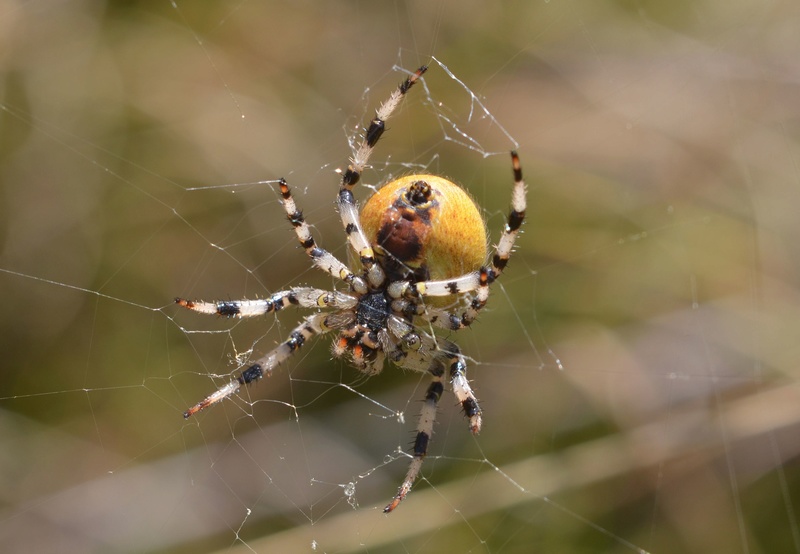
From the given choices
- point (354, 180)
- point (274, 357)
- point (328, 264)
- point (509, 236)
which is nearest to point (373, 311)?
point (328, 264)

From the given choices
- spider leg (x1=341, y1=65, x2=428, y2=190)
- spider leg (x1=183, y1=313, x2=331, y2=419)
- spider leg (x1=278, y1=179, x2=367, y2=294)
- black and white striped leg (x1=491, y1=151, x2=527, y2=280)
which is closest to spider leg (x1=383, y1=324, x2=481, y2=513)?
spider leg (x1=278, y1=179, x2=367, y2=294)

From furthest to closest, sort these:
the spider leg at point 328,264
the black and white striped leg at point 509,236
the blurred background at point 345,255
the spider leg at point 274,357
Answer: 1. the blurred background at point 345,255
2. the spider leg at point 328,264
3. the spider leg at point 274,357
4. the black and white striped leg at point 509,236

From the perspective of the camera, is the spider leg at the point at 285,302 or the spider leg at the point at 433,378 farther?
the spider leg at the point at 433,378

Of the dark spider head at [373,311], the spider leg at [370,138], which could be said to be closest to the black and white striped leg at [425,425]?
the dark spider head at [373,311]

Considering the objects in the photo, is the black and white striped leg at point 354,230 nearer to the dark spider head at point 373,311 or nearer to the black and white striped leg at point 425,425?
the dark spider head at point 373,311

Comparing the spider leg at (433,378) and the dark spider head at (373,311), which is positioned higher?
the dark spider head at (373,311)

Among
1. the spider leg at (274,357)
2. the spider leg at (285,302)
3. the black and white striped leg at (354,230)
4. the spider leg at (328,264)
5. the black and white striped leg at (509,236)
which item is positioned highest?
the black and white striped leg at (509,236)

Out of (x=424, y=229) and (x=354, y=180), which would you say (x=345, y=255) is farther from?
(x=424, y=229)
